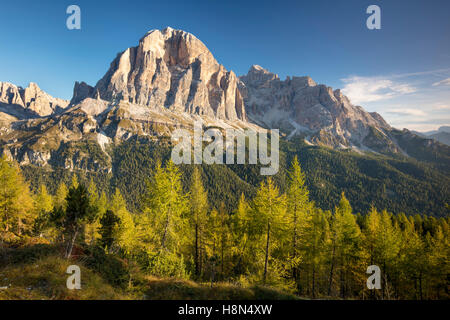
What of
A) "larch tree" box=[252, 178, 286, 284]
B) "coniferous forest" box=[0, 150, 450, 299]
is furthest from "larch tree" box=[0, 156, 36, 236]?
"larch tree" box=[252, 178, 286, 284]

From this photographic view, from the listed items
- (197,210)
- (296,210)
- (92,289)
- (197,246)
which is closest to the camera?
(92,289)

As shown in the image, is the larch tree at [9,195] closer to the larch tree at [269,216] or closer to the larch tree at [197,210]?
the larch tree at [197,210]

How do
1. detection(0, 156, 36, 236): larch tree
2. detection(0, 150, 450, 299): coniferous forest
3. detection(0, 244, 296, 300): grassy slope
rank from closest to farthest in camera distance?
detection(0, 244, 296, 300): grassy slope, detection(0, 150, 450, 299): coniferous forest, detection(0, 156, 36, 236): larch tree

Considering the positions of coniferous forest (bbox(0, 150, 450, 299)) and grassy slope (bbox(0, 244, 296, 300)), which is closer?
grassy slope (bbox(0, 244, 296, 300))

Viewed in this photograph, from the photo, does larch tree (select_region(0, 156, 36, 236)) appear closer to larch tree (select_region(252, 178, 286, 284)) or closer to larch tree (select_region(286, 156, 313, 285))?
larch tree (select_region(252, 178, 286, 284))

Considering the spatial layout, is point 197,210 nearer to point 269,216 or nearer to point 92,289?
point 269,216

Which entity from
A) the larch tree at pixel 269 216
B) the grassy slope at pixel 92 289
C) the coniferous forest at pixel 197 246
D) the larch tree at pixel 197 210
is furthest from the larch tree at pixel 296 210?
the larch tree at pixel 197 210

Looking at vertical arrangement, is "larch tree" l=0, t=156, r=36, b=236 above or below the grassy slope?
above

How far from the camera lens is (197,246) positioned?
25672mm

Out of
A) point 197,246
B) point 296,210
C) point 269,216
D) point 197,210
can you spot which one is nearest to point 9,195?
point 197,210

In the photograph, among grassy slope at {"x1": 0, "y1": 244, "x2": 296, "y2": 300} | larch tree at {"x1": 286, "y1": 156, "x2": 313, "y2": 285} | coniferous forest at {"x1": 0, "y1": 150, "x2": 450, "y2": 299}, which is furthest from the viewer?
larch tree at {"x1": 286, "y1": 156, "x2": 313, "y2": 285}

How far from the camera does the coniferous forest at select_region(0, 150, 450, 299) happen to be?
12039 millimetres

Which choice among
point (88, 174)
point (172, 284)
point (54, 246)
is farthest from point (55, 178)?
point (172, 284)
